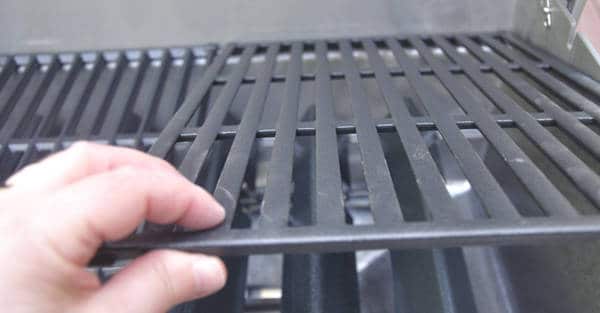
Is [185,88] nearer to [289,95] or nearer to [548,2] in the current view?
[289,95]

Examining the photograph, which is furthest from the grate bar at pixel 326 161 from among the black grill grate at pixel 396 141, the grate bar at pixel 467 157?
the grate bar at pixel 467 157

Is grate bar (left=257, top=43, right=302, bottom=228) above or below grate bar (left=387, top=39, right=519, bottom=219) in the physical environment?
below

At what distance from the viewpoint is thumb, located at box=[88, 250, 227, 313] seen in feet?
0.92

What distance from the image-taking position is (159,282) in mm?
290

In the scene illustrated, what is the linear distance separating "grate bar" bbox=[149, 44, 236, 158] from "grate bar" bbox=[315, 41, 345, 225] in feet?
0.49

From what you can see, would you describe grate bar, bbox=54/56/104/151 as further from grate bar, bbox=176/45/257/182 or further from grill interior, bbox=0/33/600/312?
grate bar, bbox=176/45/257/182

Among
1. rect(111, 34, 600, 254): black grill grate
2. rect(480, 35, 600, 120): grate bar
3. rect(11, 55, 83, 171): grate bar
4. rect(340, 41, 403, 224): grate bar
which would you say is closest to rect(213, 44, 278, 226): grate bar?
rect(111, 34, 600, 254): black grill grate

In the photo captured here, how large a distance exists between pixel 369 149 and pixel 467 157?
9 centimetres

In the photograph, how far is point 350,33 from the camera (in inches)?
30.9

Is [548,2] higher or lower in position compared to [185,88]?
higher

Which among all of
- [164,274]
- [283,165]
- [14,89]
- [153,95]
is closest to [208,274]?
[164,274]

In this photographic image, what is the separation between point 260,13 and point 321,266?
45 centimetres

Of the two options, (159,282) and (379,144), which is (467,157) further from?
(159,282)

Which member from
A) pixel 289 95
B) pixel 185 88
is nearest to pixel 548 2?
pixel 289 95
